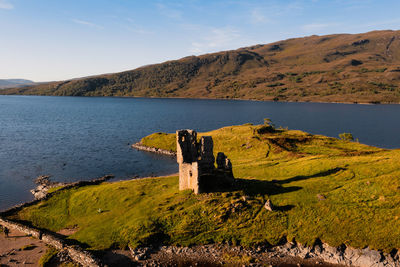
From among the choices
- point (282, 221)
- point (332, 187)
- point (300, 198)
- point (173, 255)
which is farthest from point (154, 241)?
point (332, 187)

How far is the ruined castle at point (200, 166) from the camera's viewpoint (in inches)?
1914

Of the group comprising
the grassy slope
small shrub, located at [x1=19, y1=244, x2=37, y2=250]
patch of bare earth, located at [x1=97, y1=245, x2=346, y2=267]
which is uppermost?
the grassy slope

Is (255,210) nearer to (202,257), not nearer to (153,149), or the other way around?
(202,257)

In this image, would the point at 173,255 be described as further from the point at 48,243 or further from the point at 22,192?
the point at 22,192

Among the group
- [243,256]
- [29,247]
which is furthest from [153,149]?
[243,256]

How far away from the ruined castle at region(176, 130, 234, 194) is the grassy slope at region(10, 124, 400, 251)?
2.44 metres

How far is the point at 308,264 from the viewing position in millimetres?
37094

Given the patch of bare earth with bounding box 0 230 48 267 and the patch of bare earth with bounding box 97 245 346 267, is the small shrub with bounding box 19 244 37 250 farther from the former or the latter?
the patch of bare earth with bounding box 97 245 346 267

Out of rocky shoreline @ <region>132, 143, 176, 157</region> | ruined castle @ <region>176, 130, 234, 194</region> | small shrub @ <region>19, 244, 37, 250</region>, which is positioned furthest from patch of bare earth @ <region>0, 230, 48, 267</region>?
rocky shoreline @ <region>132, 143, 176, 157</region>

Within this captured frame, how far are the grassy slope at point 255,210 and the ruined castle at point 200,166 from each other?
7.99 feet

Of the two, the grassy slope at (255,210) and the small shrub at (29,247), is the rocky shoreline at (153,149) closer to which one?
the grassy slope at (255,210)

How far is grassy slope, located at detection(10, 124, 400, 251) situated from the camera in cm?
4091

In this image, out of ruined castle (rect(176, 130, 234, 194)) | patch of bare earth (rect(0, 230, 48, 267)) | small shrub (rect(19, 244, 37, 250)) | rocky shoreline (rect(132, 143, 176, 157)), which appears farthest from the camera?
rocky shoreline (rect(132, 143, 176, 157))

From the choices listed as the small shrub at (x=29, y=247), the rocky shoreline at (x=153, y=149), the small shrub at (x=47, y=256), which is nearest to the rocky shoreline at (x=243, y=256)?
the small shrub at (x=47, y=256)
